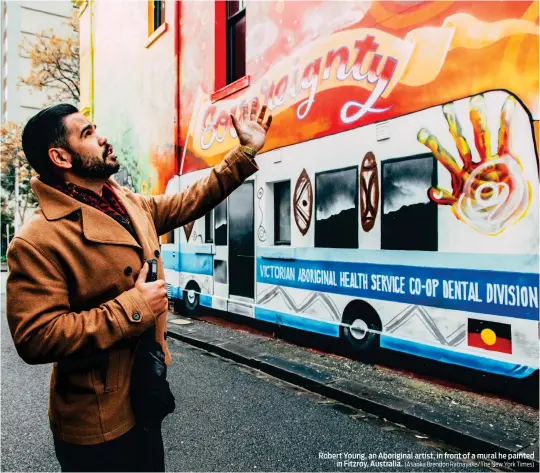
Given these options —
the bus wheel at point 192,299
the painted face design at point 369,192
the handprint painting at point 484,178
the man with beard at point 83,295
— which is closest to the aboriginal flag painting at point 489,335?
the handprint painting at point 484,178

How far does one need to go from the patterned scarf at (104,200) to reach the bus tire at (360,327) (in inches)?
172

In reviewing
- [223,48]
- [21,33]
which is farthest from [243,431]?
[21,33]

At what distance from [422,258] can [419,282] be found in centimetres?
27

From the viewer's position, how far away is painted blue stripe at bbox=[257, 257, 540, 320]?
4.27 m

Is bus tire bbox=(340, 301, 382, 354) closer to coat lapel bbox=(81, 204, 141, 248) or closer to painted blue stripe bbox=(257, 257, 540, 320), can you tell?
painted blue stripe bbox=(257, 257, 540, 320)

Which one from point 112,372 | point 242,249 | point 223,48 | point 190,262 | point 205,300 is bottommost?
point 205,300

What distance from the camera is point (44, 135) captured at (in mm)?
1684

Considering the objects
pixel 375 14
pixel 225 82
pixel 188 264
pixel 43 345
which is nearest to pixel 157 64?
pixel 225 82

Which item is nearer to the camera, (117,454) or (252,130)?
(117,454)

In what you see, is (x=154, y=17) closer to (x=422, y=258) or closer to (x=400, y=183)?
(x=400, y=183)

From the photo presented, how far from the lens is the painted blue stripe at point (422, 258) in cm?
424

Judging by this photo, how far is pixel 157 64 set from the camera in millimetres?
10430

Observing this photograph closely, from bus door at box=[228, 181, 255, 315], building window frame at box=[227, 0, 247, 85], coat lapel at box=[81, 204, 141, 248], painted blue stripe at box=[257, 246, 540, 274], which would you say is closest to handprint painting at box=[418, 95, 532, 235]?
painted blue stripe at box=[257, 246, 540, 274]

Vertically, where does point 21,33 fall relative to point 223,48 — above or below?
above
